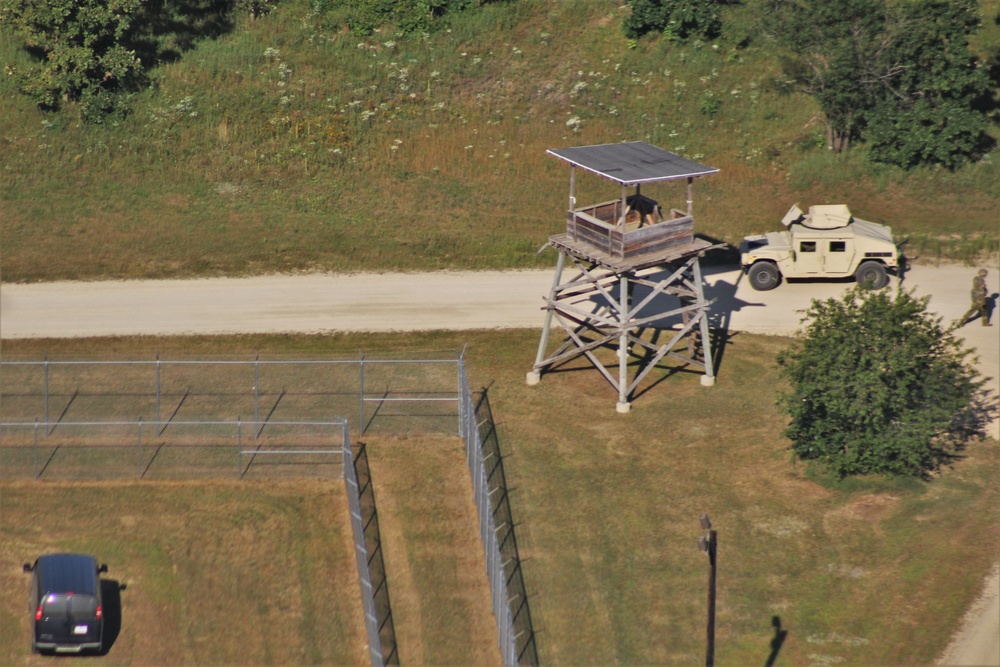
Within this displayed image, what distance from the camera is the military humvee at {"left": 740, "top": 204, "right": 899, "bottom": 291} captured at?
48375 millimetres

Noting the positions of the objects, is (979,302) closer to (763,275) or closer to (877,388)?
(763,275)

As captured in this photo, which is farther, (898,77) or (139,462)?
(898,77)

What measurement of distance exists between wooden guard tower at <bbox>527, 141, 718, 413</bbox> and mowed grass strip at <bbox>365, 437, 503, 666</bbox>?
5.61 metres

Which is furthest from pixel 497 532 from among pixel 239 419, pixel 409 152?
pixel 409 152

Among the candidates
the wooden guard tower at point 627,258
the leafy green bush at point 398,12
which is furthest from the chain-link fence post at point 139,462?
the leafy green bush at point 398,12

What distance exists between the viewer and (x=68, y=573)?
33250 millimetres

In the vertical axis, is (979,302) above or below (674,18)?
below

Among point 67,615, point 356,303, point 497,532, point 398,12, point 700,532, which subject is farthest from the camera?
point 398,12

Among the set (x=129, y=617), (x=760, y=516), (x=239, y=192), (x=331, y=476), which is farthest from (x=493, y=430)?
(x=239, y=192)

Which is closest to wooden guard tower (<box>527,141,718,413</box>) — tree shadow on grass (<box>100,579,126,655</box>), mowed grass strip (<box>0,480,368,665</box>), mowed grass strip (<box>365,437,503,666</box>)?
mowed grass strip (<box>365,437,503,666</box>)

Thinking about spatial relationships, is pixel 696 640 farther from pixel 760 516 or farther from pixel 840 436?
pixel 840 436

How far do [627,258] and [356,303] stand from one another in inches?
453

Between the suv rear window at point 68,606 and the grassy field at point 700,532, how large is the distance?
23.3 feet

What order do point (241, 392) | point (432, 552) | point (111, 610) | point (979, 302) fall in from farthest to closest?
point (979, 302) < point (241, 392) < point (432, 552) < point (111, 610)
